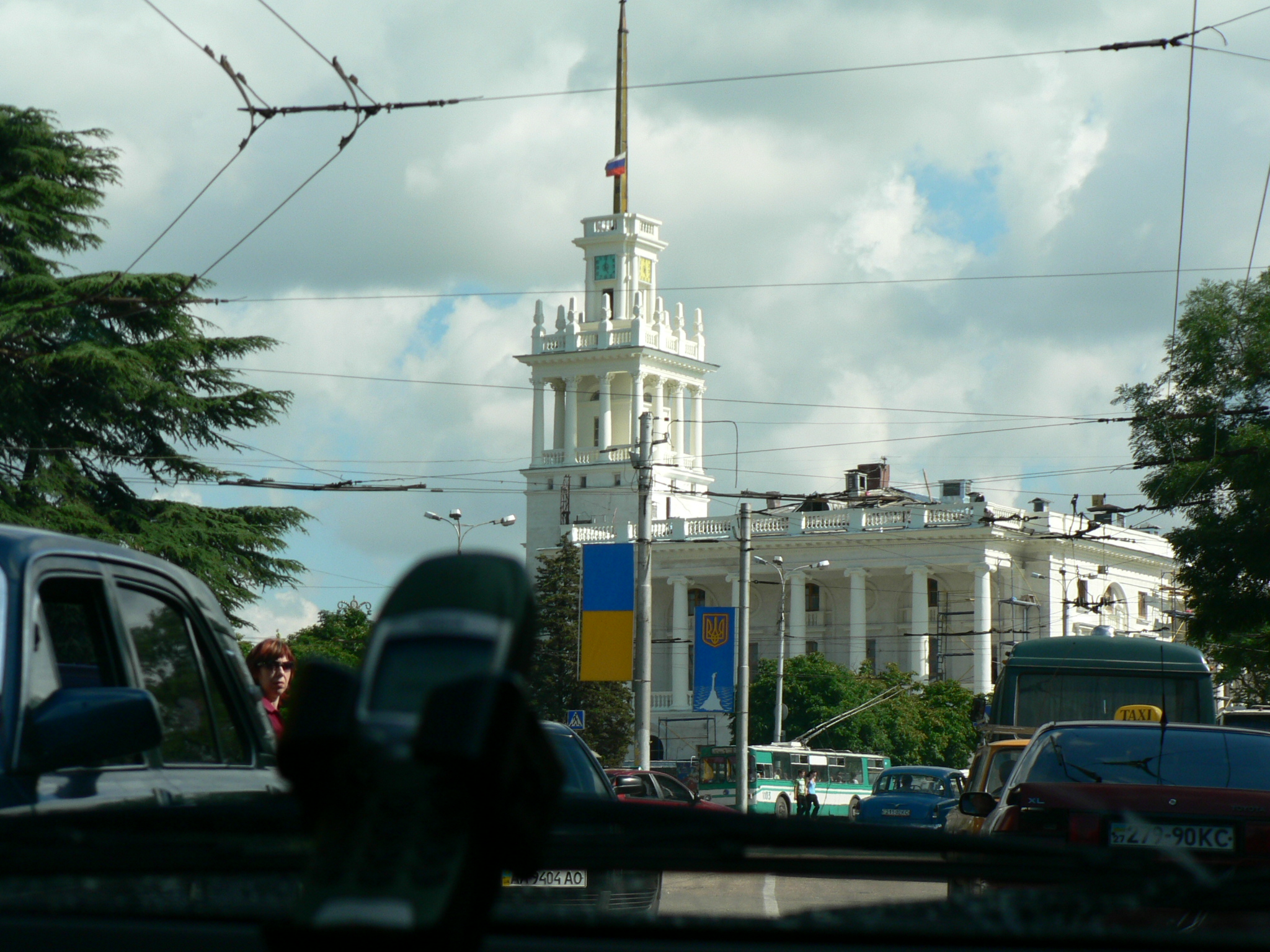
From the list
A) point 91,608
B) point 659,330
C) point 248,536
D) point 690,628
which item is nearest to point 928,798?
point 248,536

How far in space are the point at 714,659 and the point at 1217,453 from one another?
34.9ft

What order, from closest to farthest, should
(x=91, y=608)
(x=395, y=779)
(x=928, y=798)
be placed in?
(x=395, y=779)
(x=91, y=608)
(x=928, y=798)

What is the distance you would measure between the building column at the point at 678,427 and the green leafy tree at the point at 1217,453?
238 feet

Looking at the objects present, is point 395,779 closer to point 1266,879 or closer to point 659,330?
point 1266,879

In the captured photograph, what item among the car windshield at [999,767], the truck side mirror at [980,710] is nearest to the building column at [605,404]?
the truck side mirror at [980,710]

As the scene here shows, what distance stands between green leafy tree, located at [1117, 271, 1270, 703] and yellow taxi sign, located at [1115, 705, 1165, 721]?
11019 millimetres

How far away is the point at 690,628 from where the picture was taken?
97312mm

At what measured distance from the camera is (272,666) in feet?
23.1

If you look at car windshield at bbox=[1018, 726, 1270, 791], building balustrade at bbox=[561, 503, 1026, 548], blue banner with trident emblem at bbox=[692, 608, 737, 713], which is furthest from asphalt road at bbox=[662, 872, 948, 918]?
building balustrade at bbox=[561, 503, 1026, 548]

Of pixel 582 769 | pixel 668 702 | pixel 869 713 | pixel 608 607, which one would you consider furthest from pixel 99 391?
pixel 668 702

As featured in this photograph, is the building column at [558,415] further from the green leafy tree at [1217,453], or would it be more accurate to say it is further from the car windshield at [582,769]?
the car windshield at [582,769]

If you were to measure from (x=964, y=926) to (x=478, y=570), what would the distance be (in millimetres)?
431

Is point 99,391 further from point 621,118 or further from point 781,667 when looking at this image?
point 621,118

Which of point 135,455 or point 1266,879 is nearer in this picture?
point 1266,879
